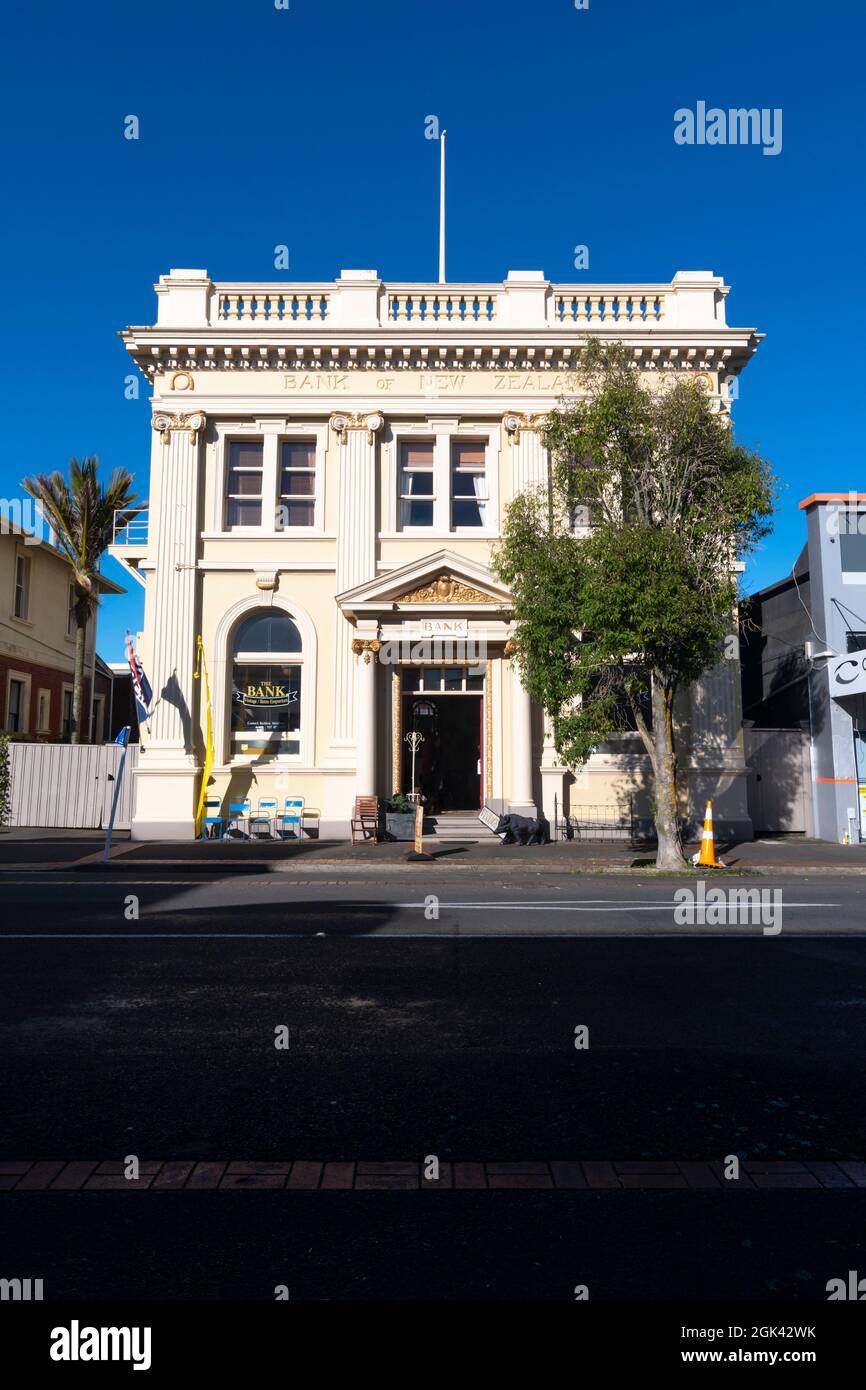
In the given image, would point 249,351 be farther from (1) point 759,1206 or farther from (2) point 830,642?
(1) point 759,1206

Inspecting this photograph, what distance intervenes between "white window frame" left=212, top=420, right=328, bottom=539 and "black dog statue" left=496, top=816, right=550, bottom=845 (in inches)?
301

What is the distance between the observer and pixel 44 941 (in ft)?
28.3

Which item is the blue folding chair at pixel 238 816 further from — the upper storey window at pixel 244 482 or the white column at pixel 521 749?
the upper storey window at pixel 244 482

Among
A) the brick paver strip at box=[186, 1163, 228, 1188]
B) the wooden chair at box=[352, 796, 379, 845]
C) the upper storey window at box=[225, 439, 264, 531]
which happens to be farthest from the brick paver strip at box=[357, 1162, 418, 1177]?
the upper storey window at box=[225, 439, 264, 531]

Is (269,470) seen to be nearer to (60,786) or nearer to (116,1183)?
(60,786)

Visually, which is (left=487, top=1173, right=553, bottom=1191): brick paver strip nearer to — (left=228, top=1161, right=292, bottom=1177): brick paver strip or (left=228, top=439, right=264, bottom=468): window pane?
(left=228, top=1161, right=292, bottom=1177): brick paver strip

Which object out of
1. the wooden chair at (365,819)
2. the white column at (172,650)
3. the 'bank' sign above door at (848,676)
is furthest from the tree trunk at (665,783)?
the white column at (172,650)

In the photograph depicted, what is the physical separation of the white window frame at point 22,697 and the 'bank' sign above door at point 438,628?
1534 centimetres

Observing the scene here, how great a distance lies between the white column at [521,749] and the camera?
19875mm

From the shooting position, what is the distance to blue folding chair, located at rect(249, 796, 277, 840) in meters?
20.1

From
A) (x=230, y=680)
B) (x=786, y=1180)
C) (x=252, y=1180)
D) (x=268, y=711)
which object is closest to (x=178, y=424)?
(x=230, y=680)

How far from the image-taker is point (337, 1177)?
12.6 ft
